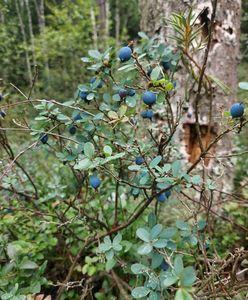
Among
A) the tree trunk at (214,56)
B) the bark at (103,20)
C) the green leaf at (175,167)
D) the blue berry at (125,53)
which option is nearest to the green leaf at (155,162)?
the green leaf at (175,167)

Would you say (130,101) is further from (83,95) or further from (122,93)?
(83,95)

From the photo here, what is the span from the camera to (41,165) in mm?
2721

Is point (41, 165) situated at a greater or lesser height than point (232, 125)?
lesser

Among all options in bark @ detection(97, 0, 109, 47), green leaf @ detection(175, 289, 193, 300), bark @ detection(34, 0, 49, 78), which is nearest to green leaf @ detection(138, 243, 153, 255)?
green leaf @ detection(175, 289, 193, 300)

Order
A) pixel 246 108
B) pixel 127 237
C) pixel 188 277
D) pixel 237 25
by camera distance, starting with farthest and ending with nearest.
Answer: pixel 237 25, pixel 127 237, pixel 246 108, pixel 188 277

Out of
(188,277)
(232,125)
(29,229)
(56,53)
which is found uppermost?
(232,125)

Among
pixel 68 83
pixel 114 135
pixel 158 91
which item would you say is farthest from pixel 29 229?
pixel 68 83

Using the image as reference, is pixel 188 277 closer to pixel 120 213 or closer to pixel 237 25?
pixel 120 213

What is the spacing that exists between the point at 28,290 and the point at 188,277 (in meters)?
0.60

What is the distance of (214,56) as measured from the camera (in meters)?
1.76

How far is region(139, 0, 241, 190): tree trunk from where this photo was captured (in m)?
1.71

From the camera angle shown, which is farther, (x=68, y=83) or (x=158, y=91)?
(x=68, y=83)

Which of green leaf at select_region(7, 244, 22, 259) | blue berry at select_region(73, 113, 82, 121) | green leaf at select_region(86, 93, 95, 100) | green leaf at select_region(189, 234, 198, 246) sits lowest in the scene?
green leaf at select_region(7, 244, 22, 259)

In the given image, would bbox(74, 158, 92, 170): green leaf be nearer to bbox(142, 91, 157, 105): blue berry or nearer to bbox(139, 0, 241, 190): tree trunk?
bbox(142, 91, 157, 105): blue berry
